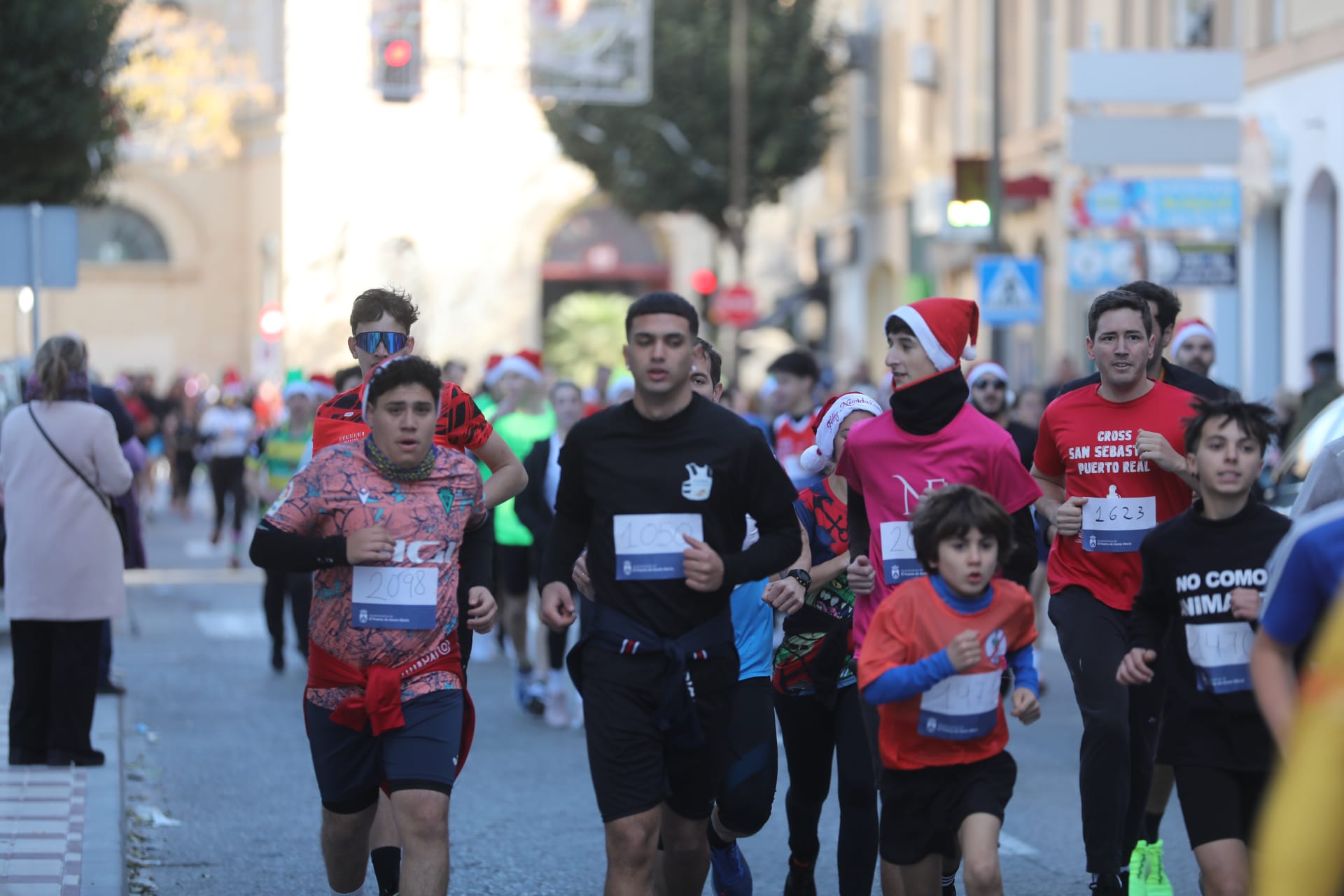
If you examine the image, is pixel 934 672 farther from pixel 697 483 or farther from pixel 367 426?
pixel 367 426

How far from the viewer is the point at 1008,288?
21.4 meters

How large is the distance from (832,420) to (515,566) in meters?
5.59

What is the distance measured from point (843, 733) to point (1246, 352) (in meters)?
19.1

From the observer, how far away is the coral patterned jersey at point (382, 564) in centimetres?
598

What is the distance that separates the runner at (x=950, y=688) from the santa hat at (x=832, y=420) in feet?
4.40

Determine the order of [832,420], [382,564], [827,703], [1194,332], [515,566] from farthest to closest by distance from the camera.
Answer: [515,566] < [1194,332] < [832,420] < [827,703] < [382,564]

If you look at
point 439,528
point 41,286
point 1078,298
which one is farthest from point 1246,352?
point 439,528

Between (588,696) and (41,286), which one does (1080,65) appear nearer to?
(41,286)

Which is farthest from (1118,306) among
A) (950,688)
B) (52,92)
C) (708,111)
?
(708,111)

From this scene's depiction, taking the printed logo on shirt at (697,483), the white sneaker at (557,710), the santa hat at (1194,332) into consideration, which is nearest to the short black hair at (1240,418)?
the printed logo on shirt at (697,483)

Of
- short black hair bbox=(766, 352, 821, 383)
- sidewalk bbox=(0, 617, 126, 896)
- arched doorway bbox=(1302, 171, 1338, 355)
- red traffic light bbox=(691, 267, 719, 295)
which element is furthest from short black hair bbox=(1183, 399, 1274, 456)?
red traffic light bbox=(691, 267, 719, 295)

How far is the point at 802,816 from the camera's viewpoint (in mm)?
6797

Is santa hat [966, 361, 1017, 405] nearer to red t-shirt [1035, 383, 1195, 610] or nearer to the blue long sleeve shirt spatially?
red t-shirt [1035, 383, 1195, 610]

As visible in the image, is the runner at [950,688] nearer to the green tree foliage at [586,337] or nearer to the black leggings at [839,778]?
the black leggings at [839,778]
